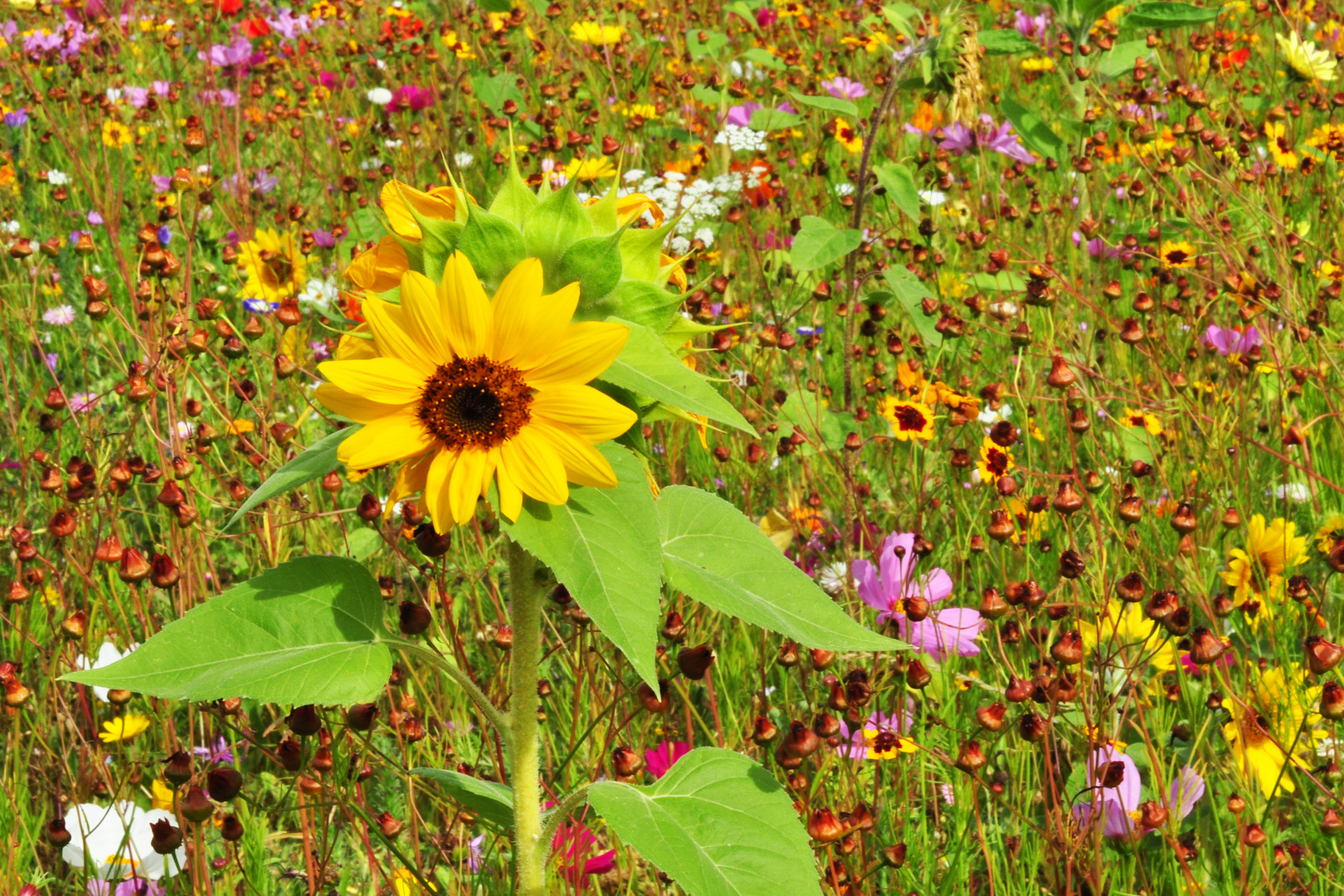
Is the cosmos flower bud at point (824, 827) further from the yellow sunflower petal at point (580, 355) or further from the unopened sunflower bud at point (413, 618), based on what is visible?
the yellow sunflower petal at point (580, 355)

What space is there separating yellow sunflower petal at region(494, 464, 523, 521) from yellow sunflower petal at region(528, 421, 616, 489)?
43 mm

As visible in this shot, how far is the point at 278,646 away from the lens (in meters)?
1.04

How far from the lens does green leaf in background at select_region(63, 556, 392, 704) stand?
96cm

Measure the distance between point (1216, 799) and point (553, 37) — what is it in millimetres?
4759

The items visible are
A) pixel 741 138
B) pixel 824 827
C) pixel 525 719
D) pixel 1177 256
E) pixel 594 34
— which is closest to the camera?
pixel 525 719

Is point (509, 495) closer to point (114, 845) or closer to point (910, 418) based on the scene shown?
point (114, 845)

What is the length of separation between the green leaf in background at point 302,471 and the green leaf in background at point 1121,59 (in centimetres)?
288

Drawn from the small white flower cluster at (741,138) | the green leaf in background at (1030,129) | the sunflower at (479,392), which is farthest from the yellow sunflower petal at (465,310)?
the small white flower cluster at (741,138)

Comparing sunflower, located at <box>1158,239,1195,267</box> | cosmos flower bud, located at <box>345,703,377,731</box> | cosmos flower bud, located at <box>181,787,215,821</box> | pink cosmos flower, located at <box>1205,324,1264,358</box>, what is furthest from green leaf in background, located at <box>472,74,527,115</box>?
cosmos flower bud, located at <box>181,787,215,821</box>

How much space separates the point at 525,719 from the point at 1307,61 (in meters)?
3.54

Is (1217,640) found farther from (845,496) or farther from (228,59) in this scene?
(228,59)

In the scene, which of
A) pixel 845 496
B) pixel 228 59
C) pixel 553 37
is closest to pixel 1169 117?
pixel 553 37

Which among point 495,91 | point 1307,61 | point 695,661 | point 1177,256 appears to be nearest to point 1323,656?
point 695,661

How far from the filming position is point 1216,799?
1788 mm
